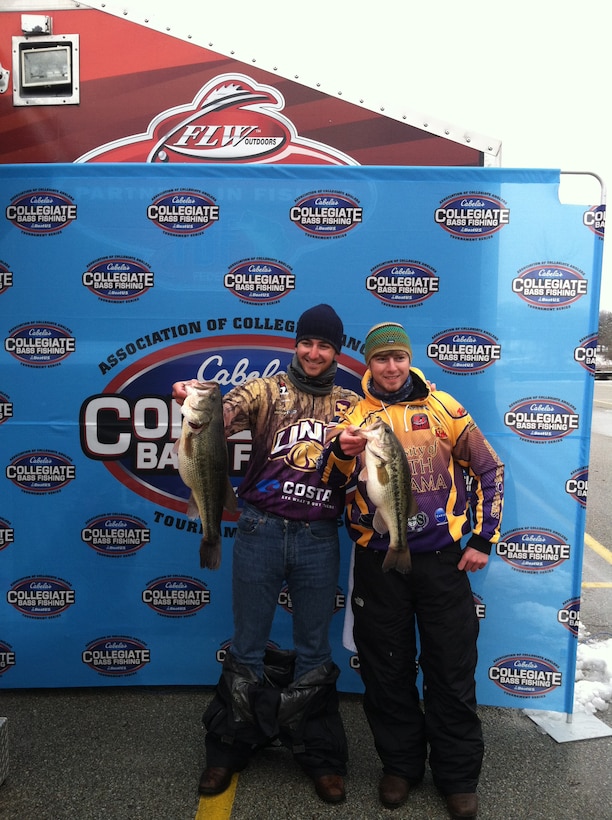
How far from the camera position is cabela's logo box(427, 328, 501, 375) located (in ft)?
11.4

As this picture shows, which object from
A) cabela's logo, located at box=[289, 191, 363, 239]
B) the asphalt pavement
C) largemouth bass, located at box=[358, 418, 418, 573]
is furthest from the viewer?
cabela's logo, located at box=[289, 191, 363, 239]

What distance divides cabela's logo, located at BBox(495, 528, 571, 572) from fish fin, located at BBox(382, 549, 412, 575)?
1221mm

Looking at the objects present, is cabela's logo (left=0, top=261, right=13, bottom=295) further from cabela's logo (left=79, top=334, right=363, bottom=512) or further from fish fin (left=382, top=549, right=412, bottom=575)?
fish fin (left=382, top=549, right=412, bottom=575)

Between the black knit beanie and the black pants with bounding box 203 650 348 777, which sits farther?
the black pants with bounding box 203 650 348 777

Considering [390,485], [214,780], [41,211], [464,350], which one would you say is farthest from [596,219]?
[214,780]

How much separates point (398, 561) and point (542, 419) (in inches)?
57.9

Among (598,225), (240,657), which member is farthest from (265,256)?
(240,657)

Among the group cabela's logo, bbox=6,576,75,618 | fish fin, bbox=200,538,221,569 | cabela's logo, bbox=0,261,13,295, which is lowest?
cabela's logo, bbox=6,576,75,618

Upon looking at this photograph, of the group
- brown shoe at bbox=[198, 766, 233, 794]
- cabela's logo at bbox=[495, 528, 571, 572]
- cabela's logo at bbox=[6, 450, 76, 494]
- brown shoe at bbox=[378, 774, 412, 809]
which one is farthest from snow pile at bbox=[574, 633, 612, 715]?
cabela's logo at bbox=[6, 450, 76, 494]

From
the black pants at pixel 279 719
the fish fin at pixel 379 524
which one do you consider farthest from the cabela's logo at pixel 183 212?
the black pants at pixel 279 719

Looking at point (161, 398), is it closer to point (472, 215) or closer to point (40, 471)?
point (40, 471)

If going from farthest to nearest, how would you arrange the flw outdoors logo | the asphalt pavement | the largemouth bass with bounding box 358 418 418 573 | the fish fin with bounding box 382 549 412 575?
the flw outdoors logo, the asphalt pavement, the fish fin with bounding box 382 549 412 575, the largemouth bass with bounding box 358 418 418 573

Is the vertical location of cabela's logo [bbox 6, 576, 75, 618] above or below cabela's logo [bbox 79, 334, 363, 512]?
below

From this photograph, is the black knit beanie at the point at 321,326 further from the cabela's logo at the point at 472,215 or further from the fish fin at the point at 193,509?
the cabela's logo at the point at 472,215
